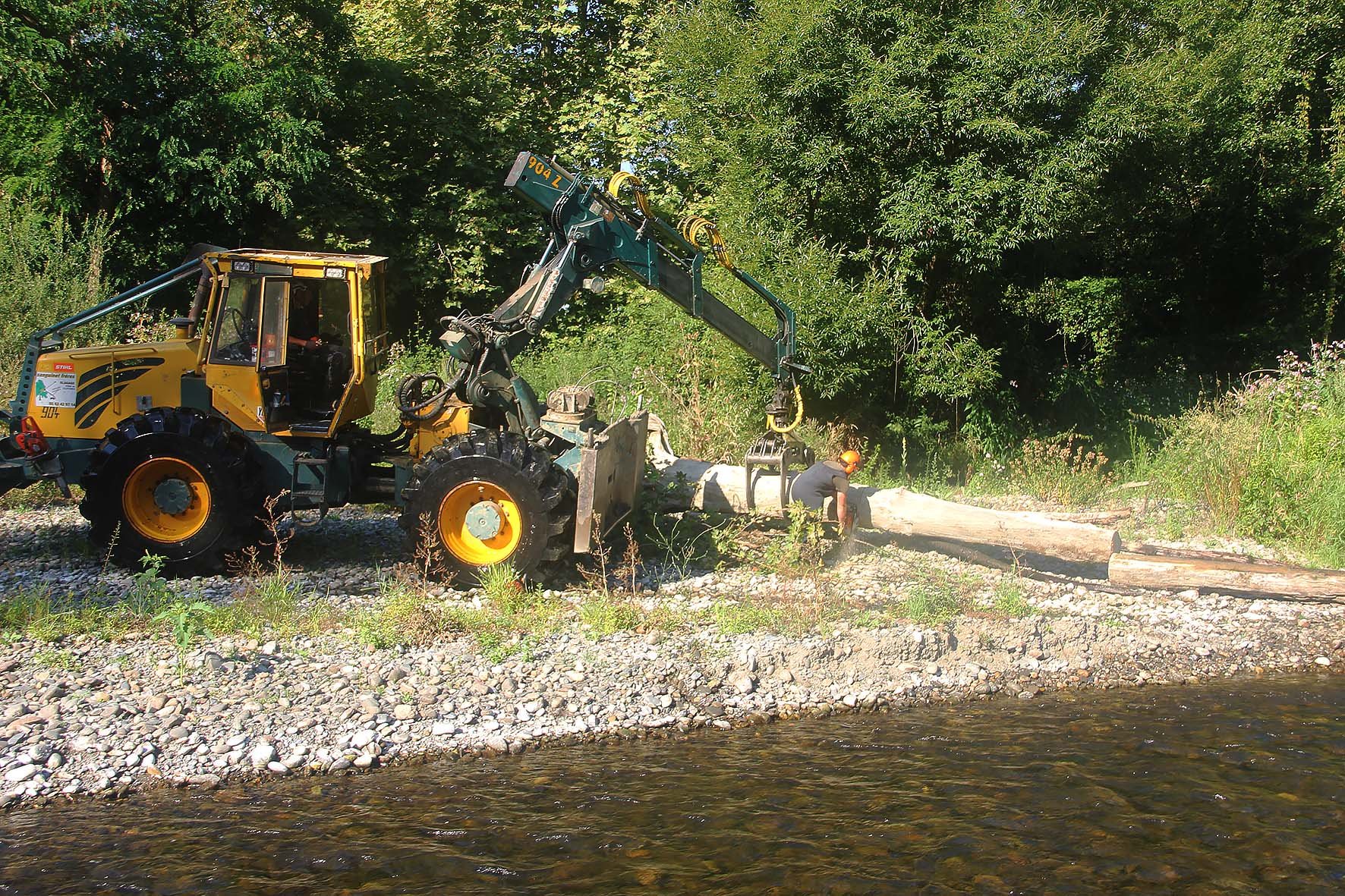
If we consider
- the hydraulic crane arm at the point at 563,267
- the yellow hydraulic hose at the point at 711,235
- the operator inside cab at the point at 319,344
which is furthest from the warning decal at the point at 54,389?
the yellow hydraulic hose at the point at 711,235

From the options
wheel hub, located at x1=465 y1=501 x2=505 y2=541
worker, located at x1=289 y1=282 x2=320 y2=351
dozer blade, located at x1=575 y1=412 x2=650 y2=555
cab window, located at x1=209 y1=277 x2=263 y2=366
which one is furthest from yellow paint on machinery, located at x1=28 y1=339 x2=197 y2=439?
dozer blade, located at x1=575 y1=412 x2=650 y2=555

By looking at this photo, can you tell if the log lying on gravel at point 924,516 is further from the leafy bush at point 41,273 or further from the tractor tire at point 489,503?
the leafy bush at point 41,273

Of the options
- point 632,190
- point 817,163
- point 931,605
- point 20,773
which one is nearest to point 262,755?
point 20,773

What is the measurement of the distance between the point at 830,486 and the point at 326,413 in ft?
14.3

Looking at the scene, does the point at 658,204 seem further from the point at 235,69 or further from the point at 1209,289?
the point at 1209,289

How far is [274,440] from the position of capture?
30.2ft

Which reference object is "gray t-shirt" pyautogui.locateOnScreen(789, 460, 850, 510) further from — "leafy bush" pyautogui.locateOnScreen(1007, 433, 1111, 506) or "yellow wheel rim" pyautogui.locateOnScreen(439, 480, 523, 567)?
"leafy bush" pyautogui.locateOnScreen(1007, 433, 1111, 506)

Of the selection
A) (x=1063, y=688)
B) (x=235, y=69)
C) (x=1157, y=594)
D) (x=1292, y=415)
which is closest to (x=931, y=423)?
(x=1292, y=415)

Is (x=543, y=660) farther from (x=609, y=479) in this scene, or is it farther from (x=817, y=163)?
(x=817, y=163)

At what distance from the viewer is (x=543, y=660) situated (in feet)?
24.2

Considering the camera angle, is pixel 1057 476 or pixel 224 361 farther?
pixel 1057 476

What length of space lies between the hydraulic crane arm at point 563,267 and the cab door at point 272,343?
1.32 metres

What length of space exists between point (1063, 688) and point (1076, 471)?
6.35 meters

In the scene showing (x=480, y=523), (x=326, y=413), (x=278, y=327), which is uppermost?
(x=278, y=327)
